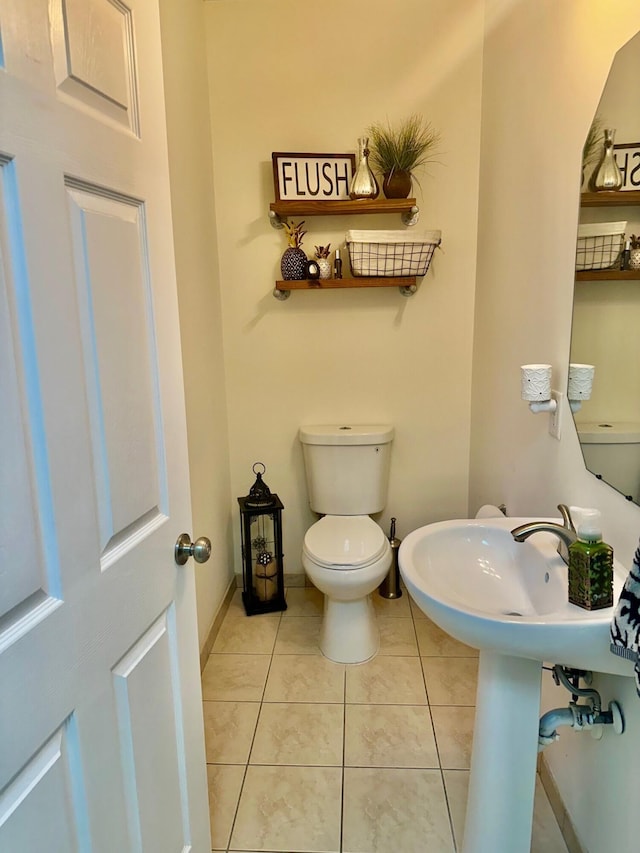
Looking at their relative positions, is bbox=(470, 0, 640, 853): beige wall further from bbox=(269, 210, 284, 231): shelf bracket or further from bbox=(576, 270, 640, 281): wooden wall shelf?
bbox=(269, 210, 284, 231): shelf bracket

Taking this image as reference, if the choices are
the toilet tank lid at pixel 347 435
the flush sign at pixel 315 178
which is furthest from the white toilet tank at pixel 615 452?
the flush sign at pixel 315 178

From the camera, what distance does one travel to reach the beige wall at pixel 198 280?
195 centimetres

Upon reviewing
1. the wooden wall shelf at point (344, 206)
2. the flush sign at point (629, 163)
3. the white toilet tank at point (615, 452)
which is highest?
the wooden wall shelf at point (344, 206)

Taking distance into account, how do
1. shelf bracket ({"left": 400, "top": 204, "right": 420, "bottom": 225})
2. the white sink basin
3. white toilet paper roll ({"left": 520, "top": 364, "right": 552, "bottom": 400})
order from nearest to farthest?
the white sink basin → white toilet paper roll ({"left": 520, "top": 364, "right": 552, "bottom": 400}) → shelf bracket ({"left": 400, "top": 204, "right": 420, "bottom": 225})

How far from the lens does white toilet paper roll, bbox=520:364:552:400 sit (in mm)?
1454

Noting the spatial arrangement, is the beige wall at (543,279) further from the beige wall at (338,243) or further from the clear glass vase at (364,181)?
the clear glass vase at (364,181)

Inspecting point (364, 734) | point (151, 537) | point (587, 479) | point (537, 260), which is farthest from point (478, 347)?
point (151, 537)

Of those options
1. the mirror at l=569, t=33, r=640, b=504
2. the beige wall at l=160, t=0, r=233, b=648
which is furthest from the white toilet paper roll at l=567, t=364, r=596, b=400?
the beige wall at l=160, t=0, r=233, b=648

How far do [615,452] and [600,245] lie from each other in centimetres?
47

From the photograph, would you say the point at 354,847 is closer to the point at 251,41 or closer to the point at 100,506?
the point at 100,506

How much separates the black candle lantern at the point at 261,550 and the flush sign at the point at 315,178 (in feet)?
4.03

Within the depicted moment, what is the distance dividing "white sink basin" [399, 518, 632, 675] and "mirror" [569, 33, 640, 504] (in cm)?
24

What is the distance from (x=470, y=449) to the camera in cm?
263

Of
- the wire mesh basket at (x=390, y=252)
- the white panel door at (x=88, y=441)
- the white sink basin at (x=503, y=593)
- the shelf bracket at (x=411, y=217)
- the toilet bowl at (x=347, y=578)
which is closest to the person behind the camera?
the white panel door at (x=88, y=441)
